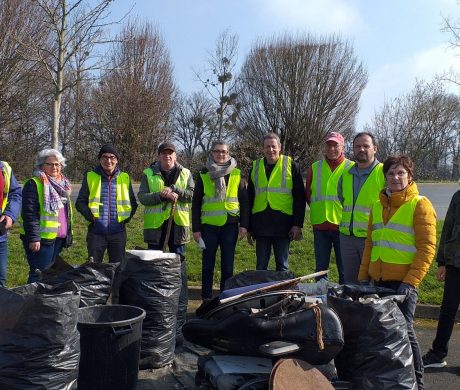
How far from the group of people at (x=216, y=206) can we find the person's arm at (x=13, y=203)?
0.03ft

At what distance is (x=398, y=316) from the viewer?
3391 mm

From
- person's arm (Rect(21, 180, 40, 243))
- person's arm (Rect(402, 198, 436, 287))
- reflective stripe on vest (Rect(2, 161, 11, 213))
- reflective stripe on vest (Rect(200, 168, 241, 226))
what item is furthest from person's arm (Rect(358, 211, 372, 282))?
reflective stripe on vest (Rect(2, 161, 11, 213))

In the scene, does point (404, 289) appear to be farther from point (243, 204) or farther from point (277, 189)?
point (243, 204)

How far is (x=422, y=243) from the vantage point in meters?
3.67

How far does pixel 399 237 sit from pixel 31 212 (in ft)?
11.2

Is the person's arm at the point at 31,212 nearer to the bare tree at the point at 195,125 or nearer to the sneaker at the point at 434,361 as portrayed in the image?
the sneaker at the point at 434,361

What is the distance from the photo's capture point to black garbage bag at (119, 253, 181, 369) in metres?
3.99

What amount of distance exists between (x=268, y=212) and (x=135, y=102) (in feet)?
76.7

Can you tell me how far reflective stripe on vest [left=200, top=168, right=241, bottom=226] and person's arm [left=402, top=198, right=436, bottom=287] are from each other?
2.16 m

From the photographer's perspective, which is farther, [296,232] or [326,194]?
[296,232]

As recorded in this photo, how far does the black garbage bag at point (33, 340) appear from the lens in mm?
2906

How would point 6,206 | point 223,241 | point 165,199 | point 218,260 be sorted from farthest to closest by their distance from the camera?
1. point 218,260
2. point 223,241
3. point 165,199
4. point 6,206

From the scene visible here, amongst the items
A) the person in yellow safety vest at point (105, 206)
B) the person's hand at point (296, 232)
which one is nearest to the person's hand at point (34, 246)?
the person in yellow safety vest at point (105, 206)

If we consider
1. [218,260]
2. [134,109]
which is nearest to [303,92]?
[134,109]
